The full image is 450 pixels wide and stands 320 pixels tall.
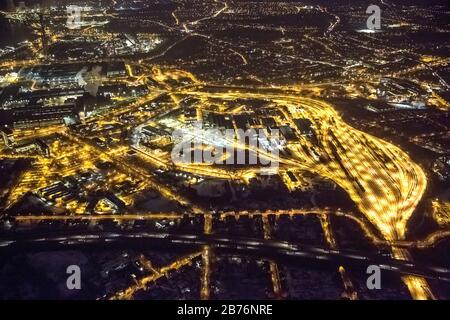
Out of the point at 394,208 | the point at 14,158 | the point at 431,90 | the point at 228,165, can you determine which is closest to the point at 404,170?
the point at 394,208

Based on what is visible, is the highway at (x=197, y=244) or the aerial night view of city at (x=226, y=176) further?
the highway at (x=197, y=244)

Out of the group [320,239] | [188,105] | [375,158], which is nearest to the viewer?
[320,239]

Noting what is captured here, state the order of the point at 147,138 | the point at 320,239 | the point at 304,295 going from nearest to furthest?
the point at 304,295
the point at 320,239
the point at 147,138

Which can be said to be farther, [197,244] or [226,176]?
→ [226,176]

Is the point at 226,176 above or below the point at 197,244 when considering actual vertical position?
above

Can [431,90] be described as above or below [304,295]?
above

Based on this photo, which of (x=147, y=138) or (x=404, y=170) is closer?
(x=404, y=170)

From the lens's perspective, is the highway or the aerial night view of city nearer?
the aerial night view of city

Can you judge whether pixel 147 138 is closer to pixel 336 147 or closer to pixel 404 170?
pixel 336 147
